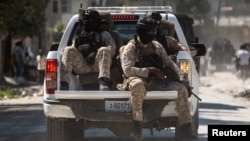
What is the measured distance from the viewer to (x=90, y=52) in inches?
391

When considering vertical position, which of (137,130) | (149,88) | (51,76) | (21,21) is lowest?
(21,21)

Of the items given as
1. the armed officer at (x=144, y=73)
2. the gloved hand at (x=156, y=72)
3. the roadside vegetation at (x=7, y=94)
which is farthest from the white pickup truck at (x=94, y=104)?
the roadside vegetation at (x=7, y=94)

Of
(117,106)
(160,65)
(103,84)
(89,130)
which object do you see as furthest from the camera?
(89,130)

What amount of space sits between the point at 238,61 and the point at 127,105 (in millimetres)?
25138

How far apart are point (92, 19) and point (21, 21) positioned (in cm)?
2405

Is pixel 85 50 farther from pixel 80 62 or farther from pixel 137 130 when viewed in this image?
pixel 137 130

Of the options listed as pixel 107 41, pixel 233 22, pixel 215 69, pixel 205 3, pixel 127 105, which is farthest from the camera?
pixel 233 22

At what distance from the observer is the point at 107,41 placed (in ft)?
32.8

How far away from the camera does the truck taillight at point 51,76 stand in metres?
9.73

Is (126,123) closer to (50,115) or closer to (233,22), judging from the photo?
(50,115)

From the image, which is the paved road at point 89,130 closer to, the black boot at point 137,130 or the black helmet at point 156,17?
the black helmet at point 156,17

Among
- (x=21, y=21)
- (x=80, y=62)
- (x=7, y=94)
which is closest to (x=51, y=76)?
(x=80, y=62)

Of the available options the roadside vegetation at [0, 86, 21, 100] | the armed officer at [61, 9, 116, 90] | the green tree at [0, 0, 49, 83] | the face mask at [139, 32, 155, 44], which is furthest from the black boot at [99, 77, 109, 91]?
the green tree at [0, 0, 49, 83]

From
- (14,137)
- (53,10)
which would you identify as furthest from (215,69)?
(14,137)
